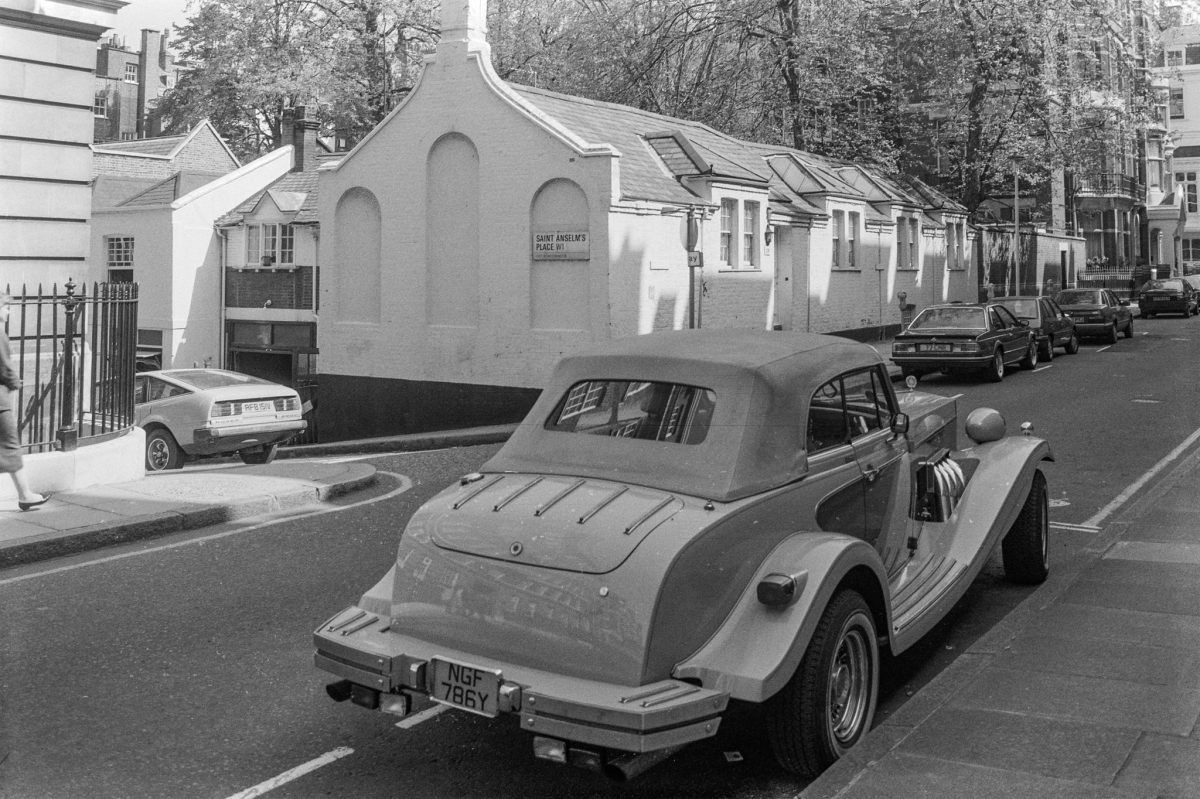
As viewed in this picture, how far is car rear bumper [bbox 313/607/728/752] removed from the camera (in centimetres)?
395

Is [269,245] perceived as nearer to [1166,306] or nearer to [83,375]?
[83,375]

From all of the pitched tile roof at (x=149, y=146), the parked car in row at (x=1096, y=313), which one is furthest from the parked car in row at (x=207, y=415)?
the pitched tile roof at (x=149, y=146)

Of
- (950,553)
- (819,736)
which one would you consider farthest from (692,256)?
(819,736)

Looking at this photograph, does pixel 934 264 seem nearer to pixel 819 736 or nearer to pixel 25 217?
pixel 25 217

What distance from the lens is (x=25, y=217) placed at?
1388 centimetres

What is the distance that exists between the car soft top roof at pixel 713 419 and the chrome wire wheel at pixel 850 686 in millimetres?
715

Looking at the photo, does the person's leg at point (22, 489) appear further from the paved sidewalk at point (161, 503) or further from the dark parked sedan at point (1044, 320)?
the dark parked sedan at point (1044, 320)

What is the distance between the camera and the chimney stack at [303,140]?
125 ft

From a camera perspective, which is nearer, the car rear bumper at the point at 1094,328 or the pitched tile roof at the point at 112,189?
the car rear bumper at the point at 1094,328

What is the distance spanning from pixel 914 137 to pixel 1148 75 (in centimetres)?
877

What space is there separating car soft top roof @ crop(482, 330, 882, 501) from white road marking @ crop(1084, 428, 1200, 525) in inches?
211

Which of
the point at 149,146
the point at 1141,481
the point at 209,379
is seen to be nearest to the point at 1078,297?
the point at 1141,481

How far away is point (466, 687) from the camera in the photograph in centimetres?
428

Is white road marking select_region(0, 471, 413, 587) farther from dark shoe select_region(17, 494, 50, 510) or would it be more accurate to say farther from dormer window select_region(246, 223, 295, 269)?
dormer window select_region(246, 223, 295, 269)
